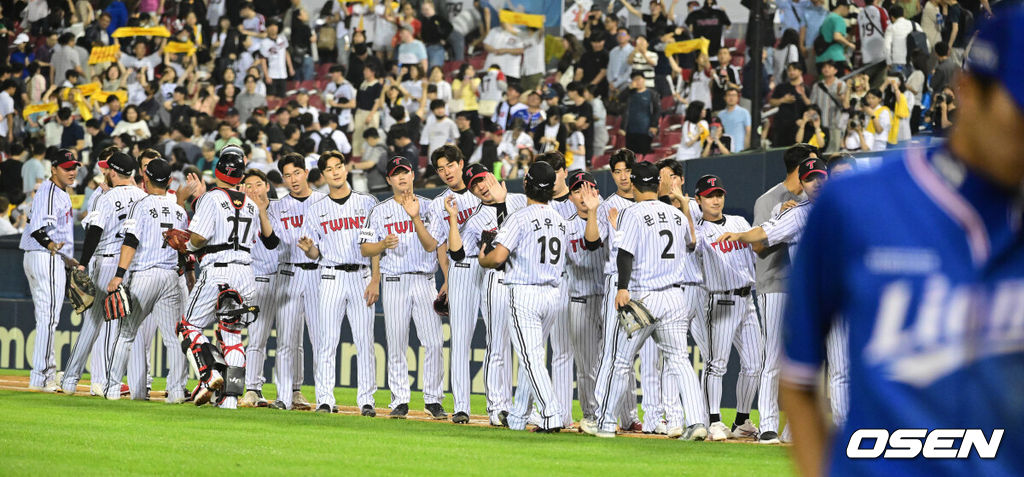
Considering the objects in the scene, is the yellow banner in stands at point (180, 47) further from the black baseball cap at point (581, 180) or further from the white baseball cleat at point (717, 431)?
the white baseball cleat at point (717, 431)

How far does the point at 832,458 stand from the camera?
2.30m

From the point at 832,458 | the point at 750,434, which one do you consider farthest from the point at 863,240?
the point at 750,434

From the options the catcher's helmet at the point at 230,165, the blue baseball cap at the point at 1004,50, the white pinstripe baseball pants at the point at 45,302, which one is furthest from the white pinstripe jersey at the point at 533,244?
the blue baseball cap at the point at 1004,50

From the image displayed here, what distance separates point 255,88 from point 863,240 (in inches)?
922

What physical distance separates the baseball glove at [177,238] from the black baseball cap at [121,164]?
1.50 m

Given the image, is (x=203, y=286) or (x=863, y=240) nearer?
(x=863, y=240)

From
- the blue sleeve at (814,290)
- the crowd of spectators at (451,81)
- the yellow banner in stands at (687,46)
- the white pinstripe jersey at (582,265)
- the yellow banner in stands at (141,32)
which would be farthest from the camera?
the yellow banner in stands at (141,32)

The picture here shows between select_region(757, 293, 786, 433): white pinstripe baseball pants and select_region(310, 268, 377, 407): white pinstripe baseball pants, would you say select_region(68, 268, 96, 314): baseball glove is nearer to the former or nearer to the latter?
select_region(310, 268, 377, 407): white pinstripe baseball pants

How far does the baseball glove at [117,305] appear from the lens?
13508 mm

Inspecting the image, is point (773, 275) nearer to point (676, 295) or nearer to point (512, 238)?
point (676, 295)

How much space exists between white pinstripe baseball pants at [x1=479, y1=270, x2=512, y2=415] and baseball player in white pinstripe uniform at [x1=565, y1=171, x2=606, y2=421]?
0.66 metres

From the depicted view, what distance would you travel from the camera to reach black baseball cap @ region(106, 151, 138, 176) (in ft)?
47.0

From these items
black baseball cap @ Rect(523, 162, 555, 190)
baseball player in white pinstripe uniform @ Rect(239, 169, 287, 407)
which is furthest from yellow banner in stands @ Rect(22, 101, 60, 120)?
black baseball cap @ Rect(523, 162, 555, 190)

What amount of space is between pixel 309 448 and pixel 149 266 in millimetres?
4643
